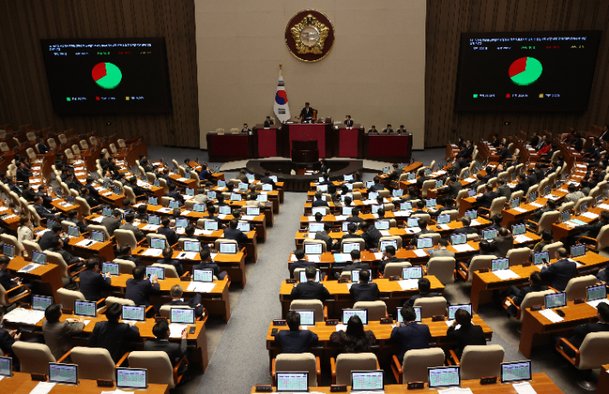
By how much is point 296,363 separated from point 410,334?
1.54 metres

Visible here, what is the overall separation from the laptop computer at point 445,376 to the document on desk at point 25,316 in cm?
549

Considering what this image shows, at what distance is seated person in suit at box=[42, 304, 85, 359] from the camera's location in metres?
6.25

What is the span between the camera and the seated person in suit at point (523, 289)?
284 inches

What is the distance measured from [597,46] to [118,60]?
20.6m

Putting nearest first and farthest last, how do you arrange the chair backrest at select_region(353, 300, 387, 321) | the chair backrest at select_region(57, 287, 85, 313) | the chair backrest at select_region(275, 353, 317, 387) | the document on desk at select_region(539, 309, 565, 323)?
the chair backrest at select_region(275, 353, 317, 387) < the document on desk at select_region(539, 309, 565, 323) < the chair backrest at select_region(353, 300, 387, 321) < the chair backrest at select_region(57, 287, 85, 313)

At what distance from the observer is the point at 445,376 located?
512 centimetres

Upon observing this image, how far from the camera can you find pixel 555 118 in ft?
68.7

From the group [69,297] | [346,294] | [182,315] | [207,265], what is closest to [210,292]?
[207,265]

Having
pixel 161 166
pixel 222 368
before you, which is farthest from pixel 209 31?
pixel 222 368

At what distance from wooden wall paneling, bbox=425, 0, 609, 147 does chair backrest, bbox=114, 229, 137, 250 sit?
51.6 feet

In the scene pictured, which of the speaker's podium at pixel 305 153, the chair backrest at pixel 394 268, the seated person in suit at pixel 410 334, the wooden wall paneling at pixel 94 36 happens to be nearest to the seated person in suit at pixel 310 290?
the chair backrest at pixel 394 268

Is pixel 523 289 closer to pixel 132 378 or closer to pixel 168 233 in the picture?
pixel 132 378

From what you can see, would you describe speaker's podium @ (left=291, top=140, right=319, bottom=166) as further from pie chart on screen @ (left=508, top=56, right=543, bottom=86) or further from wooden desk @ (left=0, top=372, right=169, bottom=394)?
wooden desk @ (left=0, top=372, right=169, bottom=394)

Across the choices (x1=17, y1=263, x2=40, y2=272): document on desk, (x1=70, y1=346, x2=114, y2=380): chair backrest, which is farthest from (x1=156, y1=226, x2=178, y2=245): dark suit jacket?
(x1=70, y1=346, x2=114, y2=380): chair backrest
